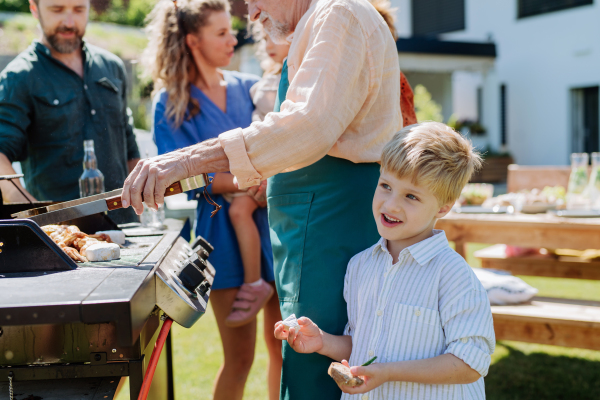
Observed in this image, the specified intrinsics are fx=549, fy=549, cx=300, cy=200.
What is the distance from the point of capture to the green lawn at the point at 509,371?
3.30m

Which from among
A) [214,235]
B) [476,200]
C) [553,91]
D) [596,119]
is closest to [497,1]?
[553,91]

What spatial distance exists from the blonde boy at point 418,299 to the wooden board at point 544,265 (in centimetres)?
278

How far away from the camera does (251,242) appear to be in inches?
101

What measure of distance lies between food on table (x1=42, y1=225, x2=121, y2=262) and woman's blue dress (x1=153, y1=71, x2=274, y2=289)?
846mm

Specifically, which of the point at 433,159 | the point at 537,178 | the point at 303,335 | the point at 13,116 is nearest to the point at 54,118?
the point at 13,116

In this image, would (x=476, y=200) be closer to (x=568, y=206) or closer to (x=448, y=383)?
(x=568, y=206)

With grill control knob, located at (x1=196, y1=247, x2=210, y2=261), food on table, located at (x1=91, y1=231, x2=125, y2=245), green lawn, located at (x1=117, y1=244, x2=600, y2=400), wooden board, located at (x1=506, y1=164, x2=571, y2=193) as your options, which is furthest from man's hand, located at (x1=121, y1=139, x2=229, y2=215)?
wooden board, located at (x1=506, y1=164, x2=571, y2=193)

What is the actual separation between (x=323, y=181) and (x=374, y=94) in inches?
11.7

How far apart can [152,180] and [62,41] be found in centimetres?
167

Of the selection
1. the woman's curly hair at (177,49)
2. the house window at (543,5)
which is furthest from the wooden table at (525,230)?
the house window at (543,5)

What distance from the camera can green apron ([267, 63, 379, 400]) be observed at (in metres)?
1.63

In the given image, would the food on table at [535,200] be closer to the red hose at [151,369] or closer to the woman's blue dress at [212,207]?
the woman's blue dress at [212,207]

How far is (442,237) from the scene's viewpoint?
1522 mm

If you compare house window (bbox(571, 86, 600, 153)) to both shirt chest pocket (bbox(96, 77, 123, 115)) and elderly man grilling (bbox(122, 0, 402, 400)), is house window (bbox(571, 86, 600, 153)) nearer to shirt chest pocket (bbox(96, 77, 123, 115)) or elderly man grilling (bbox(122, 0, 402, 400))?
shirt chest pocket (bbox(96, 77, 123, 115))
